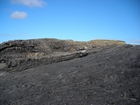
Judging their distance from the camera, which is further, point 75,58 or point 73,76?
point 75,58

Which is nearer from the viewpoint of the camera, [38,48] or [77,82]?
[77,82]

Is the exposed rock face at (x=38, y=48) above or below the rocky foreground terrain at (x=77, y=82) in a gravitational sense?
above

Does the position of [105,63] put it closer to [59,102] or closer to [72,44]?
[59,102]

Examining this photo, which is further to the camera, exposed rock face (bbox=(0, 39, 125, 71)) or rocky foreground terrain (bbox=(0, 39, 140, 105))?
exposed rock face (bbox=(0, 39, 125, 71))

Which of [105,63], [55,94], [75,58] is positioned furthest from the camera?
[75,58]

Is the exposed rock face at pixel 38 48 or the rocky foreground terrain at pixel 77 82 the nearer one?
the rocky foreground terrain at pixel 77 82

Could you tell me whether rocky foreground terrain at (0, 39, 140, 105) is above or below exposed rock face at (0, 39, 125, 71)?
below

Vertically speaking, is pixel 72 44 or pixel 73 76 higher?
pixel 72 44

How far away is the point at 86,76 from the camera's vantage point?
4715 millimetres

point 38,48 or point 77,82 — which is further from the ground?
point 38,48

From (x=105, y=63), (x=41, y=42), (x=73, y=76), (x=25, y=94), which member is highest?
(x=41, y=42)

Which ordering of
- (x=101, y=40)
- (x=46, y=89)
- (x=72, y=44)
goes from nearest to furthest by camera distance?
(x=46, y=89) → (x=72, y=44) → (x=101, y=40)

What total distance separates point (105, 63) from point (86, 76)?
959mm

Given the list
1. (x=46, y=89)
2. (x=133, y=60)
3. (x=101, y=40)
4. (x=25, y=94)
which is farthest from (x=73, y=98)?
(x=101, y=40)
